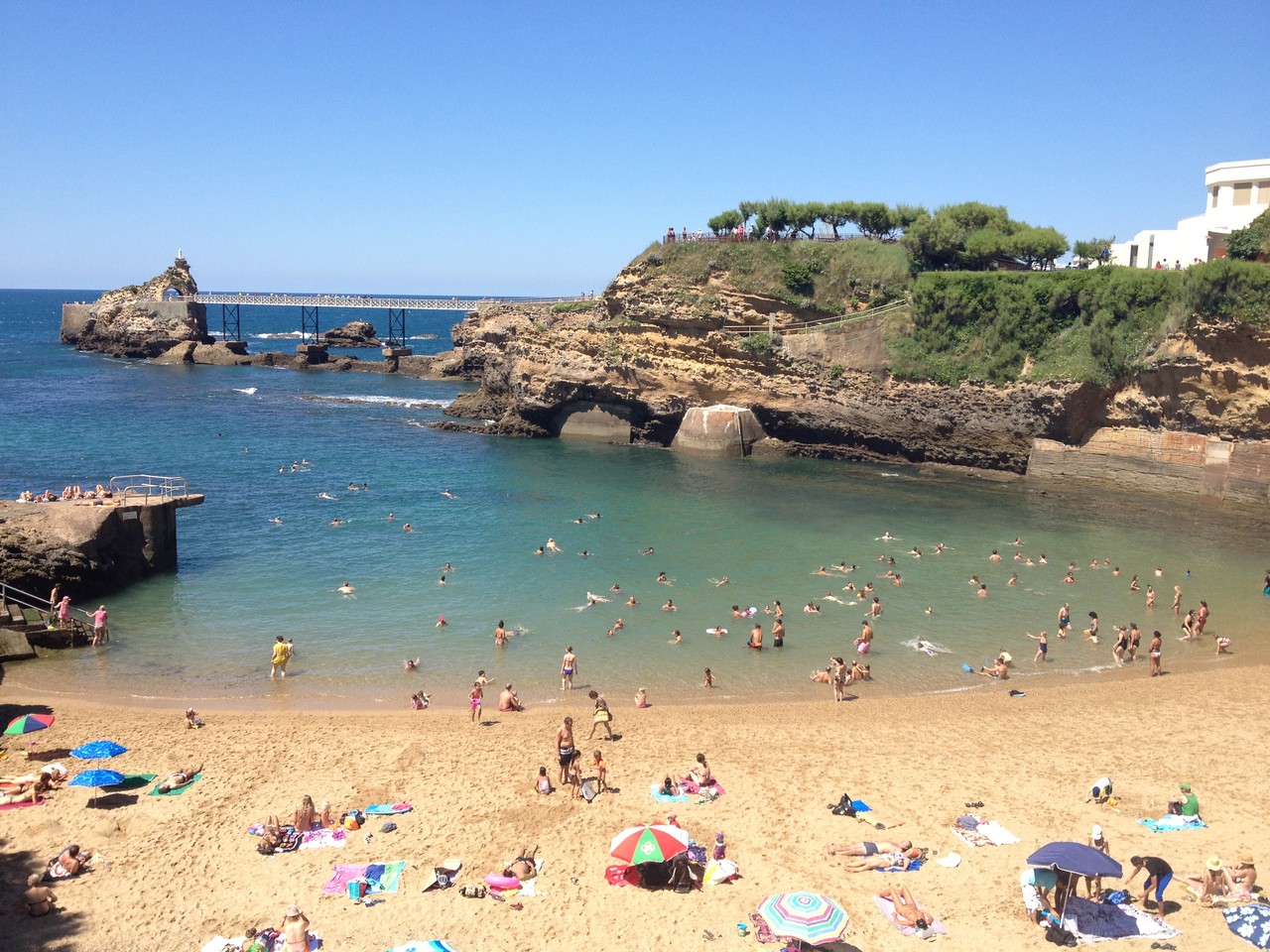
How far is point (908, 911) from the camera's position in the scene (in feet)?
35.6

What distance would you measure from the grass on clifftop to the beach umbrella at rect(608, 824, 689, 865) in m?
35.6

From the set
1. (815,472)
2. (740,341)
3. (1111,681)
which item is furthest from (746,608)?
(740,341)

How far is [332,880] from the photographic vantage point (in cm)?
1160

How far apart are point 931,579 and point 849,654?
20.7ft

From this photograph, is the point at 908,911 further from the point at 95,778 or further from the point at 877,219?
the point at 877,219

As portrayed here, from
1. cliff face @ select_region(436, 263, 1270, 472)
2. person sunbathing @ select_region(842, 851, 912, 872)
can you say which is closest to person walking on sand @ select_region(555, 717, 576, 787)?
person sunbathing @ select_region(842, 851, 912, 872)

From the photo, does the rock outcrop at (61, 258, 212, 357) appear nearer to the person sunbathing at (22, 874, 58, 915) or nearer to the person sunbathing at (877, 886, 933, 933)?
the person sunbathing at (22, 874, 58, 915)

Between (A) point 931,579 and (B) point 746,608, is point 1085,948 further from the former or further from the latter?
(A) point 931,579

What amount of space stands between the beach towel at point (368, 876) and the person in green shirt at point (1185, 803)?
1116 centimetres

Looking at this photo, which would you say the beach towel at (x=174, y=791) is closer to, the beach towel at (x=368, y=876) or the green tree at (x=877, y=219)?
the beach towel at (x=368, y=876)

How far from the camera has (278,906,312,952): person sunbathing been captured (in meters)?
10.1

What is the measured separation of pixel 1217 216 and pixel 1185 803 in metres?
35.2

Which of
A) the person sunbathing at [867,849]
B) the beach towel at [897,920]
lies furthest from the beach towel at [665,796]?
the beach towel at [897,920]

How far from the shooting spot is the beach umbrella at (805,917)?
10.0m
